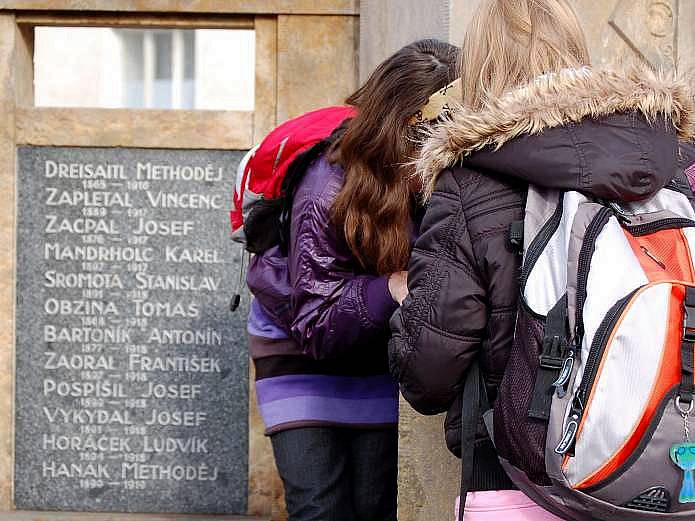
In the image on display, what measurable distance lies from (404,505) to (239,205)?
902 millimetres

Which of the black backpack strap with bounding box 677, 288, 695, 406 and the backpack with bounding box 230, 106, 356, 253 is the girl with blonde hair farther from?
the backpack with bounding box 230, 106, 356, 253

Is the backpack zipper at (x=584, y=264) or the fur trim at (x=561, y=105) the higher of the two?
the fur trim at (x=561, y=105)

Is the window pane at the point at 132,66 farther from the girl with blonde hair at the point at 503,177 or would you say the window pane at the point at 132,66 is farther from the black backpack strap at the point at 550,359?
the black backpack strap at the point at 550,359

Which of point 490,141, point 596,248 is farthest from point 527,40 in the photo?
point 596,248

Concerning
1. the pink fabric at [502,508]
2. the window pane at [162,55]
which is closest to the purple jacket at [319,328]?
the pink fabric at [502,508]

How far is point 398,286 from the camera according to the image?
2.50m

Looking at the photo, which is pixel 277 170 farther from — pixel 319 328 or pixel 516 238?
pixel 516 238

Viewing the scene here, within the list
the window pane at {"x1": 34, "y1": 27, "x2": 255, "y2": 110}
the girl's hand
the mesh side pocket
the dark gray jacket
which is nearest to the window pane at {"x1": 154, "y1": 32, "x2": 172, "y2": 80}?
the window pane at {"x1": 34, "y1": 27, "x2": 255, "y2": 110}

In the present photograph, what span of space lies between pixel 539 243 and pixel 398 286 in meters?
0.70

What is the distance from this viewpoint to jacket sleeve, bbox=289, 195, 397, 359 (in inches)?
100.0

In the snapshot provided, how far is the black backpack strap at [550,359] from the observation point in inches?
68.3

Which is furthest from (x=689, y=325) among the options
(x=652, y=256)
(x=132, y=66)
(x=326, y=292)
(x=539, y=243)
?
(x=132, y=66)

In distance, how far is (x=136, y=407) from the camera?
14.8 feet

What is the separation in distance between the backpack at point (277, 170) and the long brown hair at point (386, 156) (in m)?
0.16
